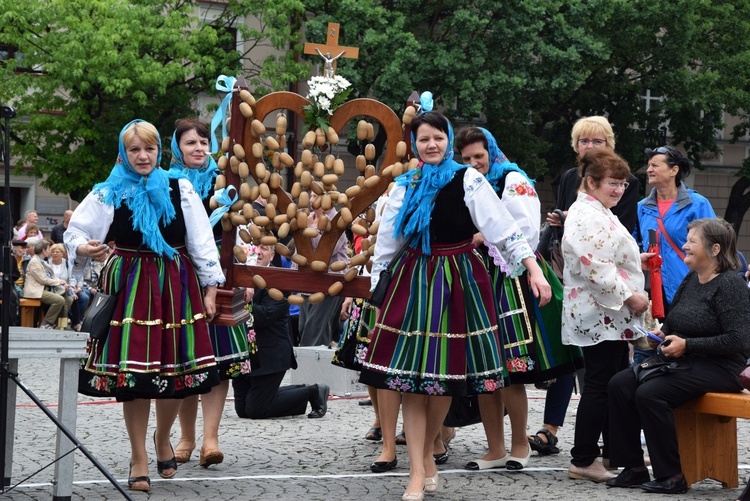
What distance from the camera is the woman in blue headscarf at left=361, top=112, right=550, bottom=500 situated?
18.8ft

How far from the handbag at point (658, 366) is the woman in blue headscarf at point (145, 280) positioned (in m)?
2.21

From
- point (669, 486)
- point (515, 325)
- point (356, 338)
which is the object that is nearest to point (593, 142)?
point (515, 325)

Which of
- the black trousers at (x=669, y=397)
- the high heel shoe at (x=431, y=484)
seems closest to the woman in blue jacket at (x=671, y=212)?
the black trousers at (x=669, y=397)

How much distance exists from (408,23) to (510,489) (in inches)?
880

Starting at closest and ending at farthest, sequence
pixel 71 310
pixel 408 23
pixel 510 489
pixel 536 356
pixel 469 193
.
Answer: pixel 469 193, pixel 510 489, pixel 536 356, pixel 71 310, pixel 408 23

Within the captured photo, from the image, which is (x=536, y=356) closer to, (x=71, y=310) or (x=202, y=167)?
(x=202, y=167)

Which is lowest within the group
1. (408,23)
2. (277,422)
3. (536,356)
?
(277,422)

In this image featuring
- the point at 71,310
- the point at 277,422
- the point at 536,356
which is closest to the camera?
the point at 536,356

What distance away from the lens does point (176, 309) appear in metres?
5.99

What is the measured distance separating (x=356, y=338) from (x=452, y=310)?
1346 millimetres

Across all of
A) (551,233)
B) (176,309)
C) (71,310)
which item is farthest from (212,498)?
(71,310)

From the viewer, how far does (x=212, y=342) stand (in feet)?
22.4

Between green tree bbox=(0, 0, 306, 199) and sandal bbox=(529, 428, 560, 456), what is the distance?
17.5 meters

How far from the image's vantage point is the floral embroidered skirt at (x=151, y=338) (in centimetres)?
584
